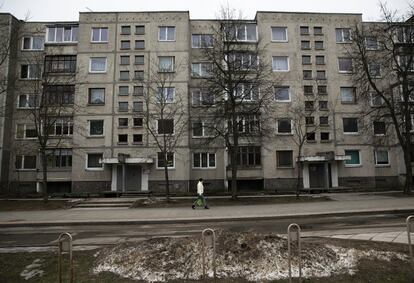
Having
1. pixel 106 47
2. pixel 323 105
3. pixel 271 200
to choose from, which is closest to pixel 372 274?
pixel 271 200

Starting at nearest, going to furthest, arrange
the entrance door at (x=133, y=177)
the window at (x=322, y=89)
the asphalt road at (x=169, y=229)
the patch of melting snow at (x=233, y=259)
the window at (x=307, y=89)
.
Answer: the patch of melting snow at (x=233, y=259) < the asphalt road at (x=169, y=229) < the entrance door at (x=133, y=177) < the window at (x=307, y=89) < the window at (x=322, y=89)

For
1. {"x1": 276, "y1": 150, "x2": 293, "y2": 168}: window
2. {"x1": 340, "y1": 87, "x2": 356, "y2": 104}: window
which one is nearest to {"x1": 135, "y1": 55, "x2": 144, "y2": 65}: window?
{"x1": 276, "y1": 150, "x2": 293, "y2": 168}: window

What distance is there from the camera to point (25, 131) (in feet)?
118

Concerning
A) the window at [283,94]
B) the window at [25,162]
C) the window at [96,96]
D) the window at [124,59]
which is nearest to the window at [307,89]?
the window at [283,94]

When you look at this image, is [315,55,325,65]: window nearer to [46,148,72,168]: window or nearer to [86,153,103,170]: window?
[86,153,103,170]: window

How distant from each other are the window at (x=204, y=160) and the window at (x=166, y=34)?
1241 centimetres

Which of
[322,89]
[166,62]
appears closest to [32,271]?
[166,62]

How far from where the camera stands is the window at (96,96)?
3534 cm

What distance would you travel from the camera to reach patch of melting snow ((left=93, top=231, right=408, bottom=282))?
6941 millimetres

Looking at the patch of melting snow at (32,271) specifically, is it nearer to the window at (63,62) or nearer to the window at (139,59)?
the window at (139,59)

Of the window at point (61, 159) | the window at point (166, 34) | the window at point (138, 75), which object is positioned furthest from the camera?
the window at point (166, 34)

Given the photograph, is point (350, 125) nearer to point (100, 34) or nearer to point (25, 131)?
point (100, 34)

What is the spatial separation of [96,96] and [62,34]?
7874mm

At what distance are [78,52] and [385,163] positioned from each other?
34.0m
